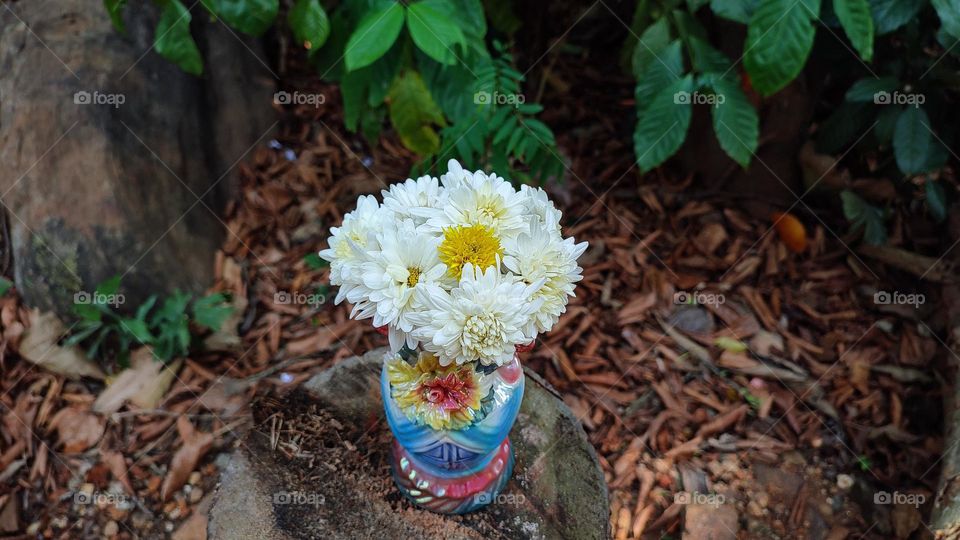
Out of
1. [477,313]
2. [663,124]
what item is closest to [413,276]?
[477,313]

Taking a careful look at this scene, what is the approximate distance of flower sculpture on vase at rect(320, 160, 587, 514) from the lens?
1.25 metres

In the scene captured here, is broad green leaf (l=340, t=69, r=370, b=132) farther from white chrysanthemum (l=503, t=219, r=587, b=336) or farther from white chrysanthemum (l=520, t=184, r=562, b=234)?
white chrysanthemum (l=503, t=219, r=587, b=336)

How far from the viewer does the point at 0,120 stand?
250cm

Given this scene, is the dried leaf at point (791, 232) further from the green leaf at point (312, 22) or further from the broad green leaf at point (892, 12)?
the green leaf at point (312, 22)

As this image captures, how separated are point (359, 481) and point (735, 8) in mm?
1582

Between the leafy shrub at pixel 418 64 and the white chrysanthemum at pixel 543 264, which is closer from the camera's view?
the white chrysanthemum at pixel 543 264

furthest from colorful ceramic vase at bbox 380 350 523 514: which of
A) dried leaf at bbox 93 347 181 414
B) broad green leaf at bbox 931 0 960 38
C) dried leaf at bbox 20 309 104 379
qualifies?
broad green leaf at bbox 931 0 960 38

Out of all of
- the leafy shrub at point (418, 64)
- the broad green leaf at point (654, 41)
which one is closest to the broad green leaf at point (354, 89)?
the leafy shrub at point (418, 64)

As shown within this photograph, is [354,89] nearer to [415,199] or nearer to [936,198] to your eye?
[415,199]

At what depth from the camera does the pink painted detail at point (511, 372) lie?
A: 60.5 inches

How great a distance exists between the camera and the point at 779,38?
6.31 ft

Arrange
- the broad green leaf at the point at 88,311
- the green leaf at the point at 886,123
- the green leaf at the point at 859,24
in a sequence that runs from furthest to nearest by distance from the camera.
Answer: the green leaf at the point at 886,123 < the broad green leaf at the point at 88,311 < the green leaf at the point at 859,24

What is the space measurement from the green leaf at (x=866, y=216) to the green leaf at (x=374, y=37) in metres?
1.78

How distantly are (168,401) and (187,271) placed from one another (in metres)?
0.46
